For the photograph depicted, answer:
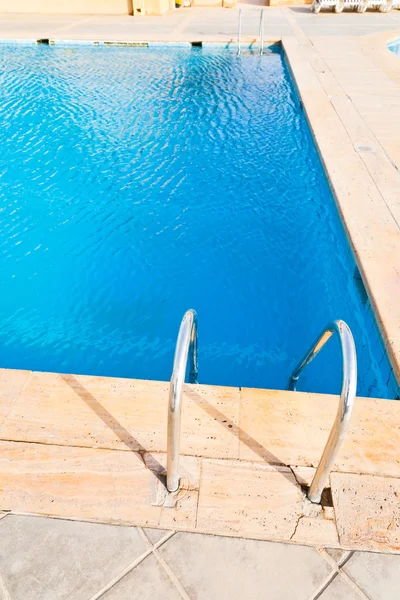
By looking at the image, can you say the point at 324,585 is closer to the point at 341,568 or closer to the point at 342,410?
the point at 341,568

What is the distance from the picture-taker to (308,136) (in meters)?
8.64

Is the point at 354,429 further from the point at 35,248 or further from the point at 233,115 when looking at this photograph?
the point at 233,115

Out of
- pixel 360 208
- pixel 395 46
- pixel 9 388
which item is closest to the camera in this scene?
pixel 9 388

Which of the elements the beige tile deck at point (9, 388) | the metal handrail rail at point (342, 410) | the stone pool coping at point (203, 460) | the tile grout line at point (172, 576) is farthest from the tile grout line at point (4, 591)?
the metal handrail rail at point (342, 410)

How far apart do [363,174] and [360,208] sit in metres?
1.20

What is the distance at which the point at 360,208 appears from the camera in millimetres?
5699

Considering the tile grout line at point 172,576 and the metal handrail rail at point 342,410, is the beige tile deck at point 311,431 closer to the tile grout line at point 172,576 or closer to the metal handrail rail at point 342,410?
the metal handrail rail at point 342,410

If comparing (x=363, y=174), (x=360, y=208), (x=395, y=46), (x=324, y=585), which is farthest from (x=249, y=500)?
(x=395, y=46)

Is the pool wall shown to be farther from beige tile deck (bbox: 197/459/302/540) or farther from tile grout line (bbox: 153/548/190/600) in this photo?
tile grout line (bbox: 153/548/190/600)

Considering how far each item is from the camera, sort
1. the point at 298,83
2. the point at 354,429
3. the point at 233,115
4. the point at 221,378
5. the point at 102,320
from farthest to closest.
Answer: the point at 298,83, the point at 233,115, the point at 102,320, the point at 221,378, the point at 354,429

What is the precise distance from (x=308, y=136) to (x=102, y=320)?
6128mm

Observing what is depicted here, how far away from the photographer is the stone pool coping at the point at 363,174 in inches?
169

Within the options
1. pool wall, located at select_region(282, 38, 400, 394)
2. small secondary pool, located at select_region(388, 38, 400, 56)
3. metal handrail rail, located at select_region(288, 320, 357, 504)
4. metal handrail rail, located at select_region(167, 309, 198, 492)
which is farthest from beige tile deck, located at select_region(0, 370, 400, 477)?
small secondary pool, located at select_region(388, 38, 400, 56)

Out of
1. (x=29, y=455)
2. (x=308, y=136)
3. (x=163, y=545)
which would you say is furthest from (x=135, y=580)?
(x=308, y=136)
